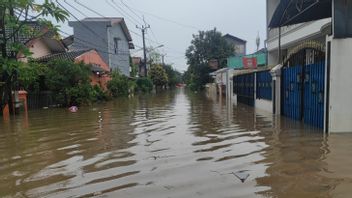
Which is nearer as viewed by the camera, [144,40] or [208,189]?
A: [208,189]

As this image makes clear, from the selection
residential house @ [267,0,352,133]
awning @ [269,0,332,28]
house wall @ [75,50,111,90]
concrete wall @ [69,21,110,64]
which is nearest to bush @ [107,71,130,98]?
house wall @ [75,50,111,90]

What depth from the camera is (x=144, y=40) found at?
5341cm

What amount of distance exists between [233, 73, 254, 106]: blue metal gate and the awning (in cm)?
680

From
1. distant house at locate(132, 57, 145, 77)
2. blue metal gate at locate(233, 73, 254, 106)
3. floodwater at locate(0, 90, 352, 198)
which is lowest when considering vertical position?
floodwater at locate(0, 90, 352, 198)

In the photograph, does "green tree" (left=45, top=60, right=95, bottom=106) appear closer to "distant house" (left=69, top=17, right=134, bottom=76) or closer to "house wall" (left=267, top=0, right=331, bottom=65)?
"house wall" (left=267, top=0, right=331, bottom=65)

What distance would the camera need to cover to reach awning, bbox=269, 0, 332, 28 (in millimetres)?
10812

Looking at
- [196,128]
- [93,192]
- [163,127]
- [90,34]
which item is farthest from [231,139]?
[90,34]

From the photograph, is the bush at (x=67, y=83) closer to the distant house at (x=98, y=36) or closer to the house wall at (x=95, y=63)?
the house wall at (x=95, y=63)

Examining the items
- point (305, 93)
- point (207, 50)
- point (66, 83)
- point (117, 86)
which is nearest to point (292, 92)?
point (305, 93)

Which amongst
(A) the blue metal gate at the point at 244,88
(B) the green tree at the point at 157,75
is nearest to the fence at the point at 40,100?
(A) the blue metal gate at the point at 244,88

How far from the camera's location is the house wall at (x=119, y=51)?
42.1 m

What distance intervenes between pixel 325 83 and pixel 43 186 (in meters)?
6.91

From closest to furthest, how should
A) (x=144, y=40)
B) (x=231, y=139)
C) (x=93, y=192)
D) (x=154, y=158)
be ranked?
1. (x=93, y=192)
2. (x=154, y=158)
3. (x=231, y=139)
4. (x=144, y=40)

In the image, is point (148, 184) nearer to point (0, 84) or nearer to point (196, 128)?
point (196, 128)
